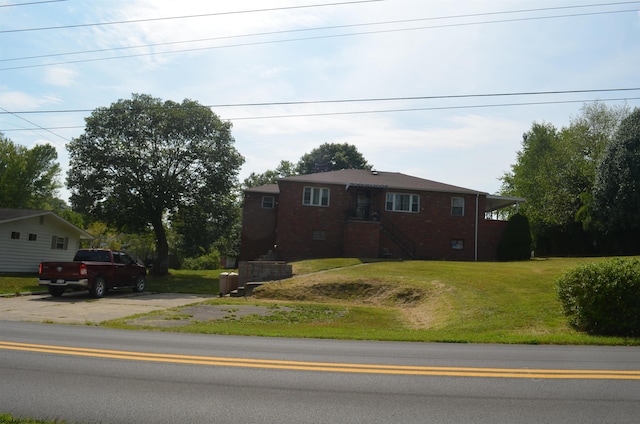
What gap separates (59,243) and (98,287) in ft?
50.6

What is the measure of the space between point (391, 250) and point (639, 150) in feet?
56.8

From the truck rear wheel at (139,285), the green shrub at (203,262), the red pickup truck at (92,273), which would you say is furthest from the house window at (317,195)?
the green shrub at (203,262)

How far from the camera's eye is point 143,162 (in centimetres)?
3403

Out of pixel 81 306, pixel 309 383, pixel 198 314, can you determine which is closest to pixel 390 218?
pixel 198 314

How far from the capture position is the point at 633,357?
363 inches

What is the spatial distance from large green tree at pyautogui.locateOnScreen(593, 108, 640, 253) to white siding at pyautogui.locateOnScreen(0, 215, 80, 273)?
3625 centimetres

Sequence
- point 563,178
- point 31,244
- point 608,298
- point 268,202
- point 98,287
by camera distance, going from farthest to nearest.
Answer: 1. point 563,178
2. point 268,202
3. point 31,244
4. point 98,287
5. point 608,298

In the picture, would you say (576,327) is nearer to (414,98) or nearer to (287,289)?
(414,98)

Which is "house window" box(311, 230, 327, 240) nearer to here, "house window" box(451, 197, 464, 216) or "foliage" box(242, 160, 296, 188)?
"house window" box(451, 197, 464, 216)

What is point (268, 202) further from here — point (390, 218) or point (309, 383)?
point (309, 383)

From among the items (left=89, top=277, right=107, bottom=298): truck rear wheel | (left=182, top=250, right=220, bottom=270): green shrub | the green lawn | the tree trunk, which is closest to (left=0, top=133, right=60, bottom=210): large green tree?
(left=182, top=250, right=220, bottom=270): green shrub

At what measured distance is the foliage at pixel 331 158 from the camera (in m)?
67.1

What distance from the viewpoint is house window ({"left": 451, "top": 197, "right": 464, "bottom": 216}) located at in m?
34.8

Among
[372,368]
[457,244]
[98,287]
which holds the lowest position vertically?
[98,287]
